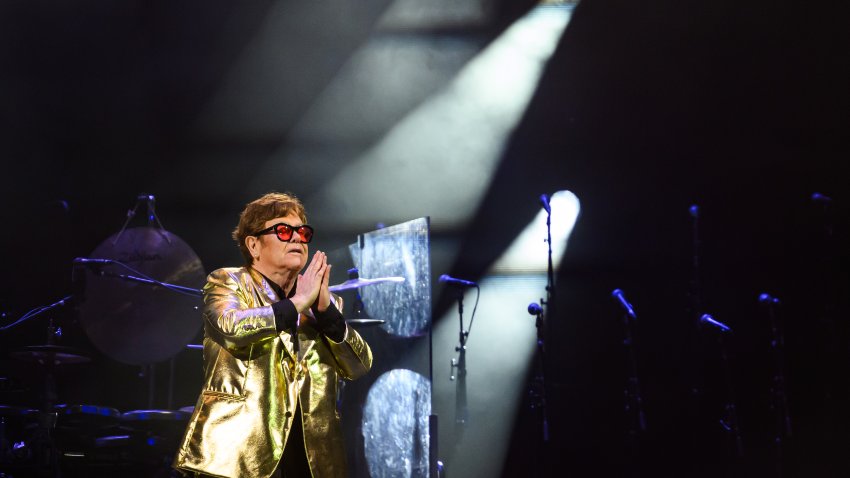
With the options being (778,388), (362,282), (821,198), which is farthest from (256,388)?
(821,198)

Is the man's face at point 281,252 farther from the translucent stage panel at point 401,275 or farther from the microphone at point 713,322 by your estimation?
the microphone at point 713,322

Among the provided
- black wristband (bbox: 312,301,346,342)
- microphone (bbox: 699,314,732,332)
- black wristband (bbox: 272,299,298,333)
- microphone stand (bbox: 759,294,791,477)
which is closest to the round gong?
black wristband (bbox: 312,301,346,342)

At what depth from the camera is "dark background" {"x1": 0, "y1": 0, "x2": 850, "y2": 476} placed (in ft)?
21.4

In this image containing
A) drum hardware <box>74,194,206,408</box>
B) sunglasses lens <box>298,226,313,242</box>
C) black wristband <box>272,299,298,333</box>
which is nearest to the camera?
black wristband <box>272,299,298,333</box>

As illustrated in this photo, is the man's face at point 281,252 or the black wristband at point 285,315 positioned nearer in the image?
the black wristband at point 285,315

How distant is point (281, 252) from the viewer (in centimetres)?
263

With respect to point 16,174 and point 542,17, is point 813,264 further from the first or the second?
point 16,174

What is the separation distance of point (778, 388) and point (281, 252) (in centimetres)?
547

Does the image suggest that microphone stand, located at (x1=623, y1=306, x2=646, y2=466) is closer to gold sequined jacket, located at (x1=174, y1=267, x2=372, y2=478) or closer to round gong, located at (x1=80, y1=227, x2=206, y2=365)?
A: round gong, located at (x1=80, y1=227, x2=206, y2=365)

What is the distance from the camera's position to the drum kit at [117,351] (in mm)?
4590

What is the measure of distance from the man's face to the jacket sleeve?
104 mm

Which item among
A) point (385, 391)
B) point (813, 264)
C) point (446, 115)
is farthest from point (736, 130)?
point (385, 391)

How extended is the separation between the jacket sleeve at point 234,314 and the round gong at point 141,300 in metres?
2.70

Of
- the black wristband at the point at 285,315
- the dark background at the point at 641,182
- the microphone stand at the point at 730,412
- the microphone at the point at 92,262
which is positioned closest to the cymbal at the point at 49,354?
the microphone at the point at 92,262
